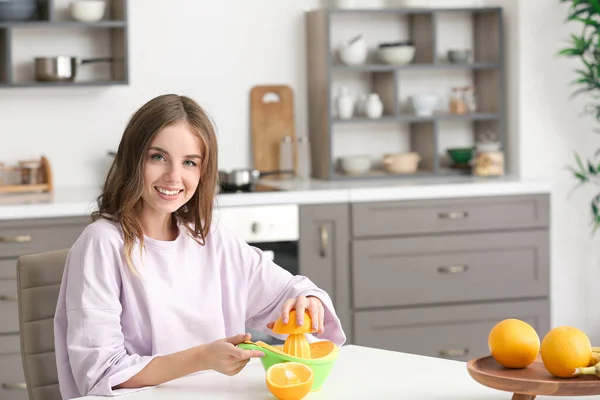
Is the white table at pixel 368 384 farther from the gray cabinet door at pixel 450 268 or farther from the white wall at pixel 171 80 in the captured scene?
the white wall at pixel 171 80

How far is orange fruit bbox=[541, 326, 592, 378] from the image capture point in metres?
1.39

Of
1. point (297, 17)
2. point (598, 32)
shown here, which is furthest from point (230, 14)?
point (598, 32)

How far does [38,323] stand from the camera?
195cm

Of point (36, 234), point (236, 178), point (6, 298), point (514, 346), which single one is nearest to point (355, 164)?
point (236, 178)

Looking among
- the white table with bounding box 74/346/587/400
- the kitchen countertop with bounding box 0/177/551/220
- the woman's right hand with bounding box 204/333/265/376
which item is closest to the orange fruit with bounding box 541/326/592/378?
the white table with bounding box 74/346/587/400

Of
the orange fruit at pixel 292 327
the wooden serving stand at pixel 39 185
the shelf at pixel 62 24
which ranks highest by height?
the shelf at pixel 62 24

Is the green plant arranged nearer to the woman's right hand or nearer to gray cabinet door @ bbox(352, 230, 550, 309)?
gray cabinet door @ bbox(352, 230, 550, 309)

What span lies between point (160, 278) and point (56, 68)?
7.18 feet

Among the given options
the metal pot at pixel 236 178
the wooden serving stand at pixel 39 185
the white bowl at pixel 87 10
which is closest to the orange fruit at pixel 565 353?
the metal pot at pixel 236 178

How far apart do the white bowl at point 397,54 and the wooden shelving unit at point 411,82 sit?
0.12 feet

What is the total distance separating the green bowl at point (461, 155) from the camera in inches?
170

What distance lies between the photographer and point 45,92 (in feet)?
13.5

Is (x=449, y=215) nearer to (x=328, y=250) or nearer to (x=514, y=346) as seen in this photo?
(x=328, y=250)

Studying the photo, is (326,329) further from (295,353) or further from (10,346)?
(10,346)
